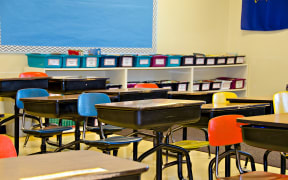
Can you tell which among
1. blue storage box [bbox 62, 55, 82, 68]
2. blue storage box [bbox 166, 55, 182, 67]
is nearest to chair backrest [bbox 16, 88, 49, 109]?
blue storage box [bbox 62, 55, 82, 68]

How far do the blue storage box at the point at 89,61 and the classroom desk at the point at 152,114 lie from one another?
2932 mm

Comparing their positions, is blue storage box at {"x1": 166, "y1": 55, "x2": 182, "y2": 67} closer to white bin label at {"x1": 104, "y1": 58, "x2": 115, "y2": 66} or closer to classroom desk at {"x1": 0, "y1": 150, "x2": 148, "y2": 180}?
white bin label at {"x1": 104, "y1": 58, "x2": 115, "y2": 66}

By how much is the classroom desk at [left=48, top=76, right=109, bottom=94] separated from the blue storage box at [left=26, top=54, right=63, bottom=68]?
2.57ft

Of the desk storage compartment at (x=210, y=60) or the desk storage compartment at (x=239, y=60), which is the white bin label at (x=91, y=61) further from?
the desk storage compartment at (x=239, y=60)

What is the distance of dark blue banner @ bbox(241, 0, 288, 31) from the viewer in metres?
7.29

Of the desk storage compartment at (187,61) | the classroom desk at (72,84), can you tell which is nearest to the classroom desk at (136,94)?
the classroom desk at (72,84)

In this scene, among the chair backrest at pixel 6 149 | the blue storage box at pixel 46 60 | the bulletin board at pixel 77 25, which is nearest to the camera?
the chair backrest at pixel 6 149

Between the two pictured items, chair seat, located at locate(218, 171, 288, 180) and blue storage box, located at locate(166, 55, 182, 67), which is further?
blue storage box, located at locate(166, 55, 182, 67)

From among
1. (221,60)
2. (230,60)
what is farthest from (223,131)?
(230,60)

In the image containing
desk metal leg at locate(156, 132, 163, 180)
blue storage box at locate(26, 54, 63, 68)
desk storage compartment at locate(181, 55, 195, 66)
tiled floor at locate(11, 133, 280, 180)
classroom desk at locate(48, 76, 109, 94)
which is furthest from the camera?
desk storage compartment at locate(181, 55, 195, 66)

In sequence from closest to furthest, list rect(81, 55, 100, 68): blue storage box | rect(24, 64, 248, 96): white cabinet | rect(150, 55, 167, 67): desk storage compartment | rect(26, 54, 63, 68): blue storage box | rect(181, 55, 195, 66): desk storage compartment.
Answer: rect(26, 54, 63, 68): blue storage box
rect(81, 55, 100, 68): blue storage box
rect(24, 64, 248, 96): white cabinet
rect(150, 55, 167, 67): desk storage compartment
rect(181, 55, 195, 66): desk storage compartment

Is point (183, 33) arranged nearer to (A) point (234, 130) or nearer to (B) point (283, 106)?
(B) point (283, 106)

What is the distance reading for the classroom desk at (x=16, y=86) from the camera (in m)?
4.25

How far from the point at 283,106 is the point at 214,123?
4.47ft
